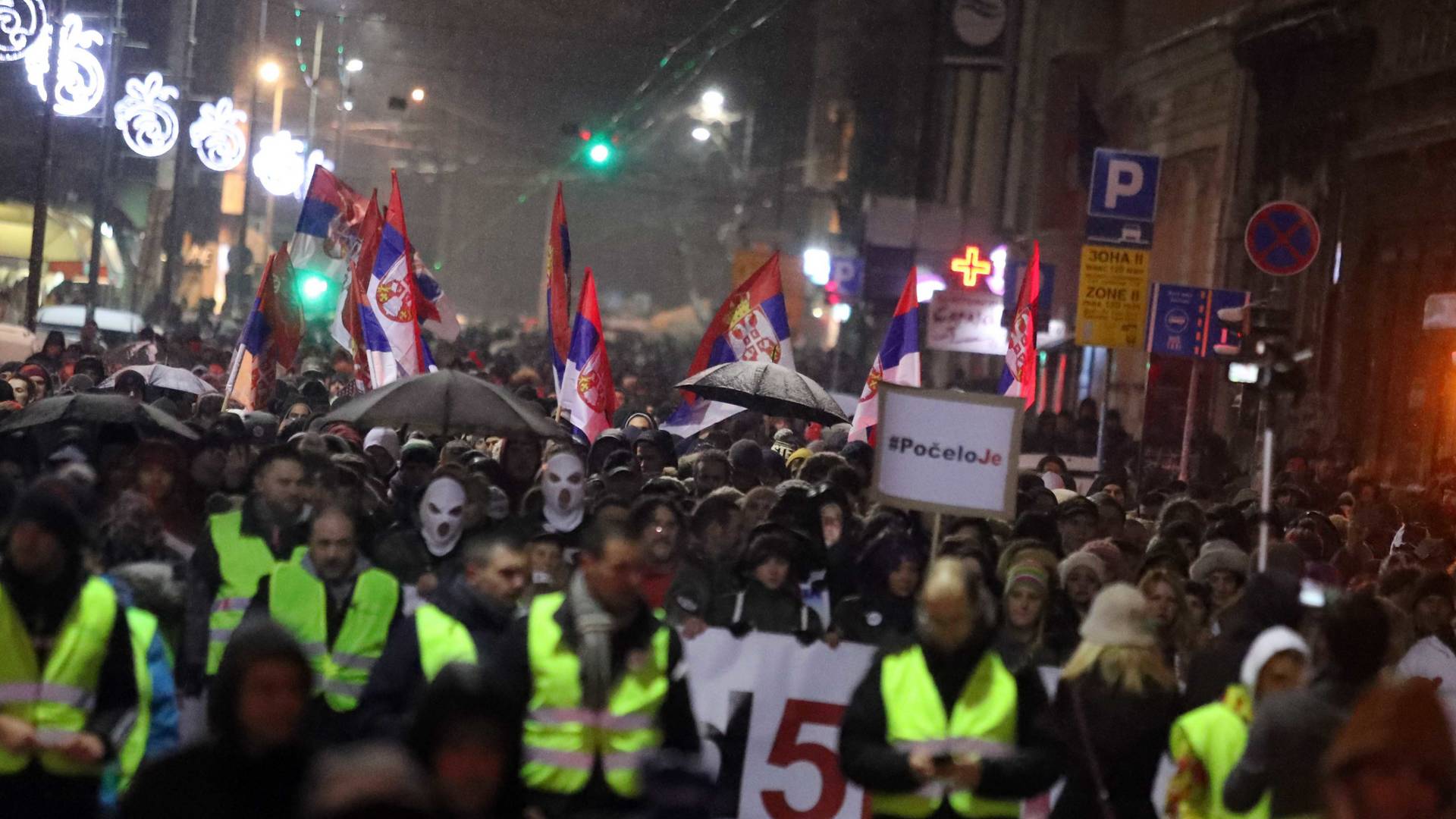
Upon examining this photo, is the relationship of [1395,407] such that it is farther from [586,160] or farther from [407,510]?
[407,510]

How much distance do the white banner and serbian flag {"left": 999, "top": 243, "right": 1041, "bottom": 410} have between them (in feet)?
20.0

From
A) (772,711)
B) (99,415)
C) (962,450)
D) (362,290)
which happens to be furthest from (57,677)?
(362,290)

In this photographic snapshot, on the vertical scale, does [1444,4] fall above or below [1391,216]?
above

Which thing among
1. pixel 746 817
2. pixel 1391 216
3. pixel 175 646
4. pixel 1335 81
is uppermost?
pixel 1335 81

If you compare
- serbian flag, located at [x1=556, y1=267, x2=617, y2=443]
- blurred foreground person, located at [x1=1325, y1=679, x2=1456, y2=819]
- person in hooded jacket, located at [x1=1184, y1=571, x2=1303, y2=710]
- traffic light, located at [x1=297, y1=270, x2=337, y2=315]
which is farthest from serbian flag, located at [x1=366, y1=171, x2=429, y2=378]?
traffic light, located at [x1=297, y1=270, x2=337, y2=315]

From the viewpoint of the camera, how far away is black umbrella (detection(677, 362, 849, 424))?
14391 mm

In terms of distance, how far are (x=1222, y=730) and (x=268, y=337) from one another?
11.5 meters

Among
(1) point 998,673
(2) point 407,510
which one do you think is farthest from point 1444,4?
(1) point 998,673

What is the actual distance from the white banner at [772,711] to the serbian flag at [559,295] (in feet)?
22.5

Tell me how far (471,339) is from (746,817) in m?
38.8

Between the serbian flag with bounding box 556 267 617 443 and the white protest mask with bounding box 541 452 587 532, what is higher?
the serbian flag with bounding box 556 267 617 443

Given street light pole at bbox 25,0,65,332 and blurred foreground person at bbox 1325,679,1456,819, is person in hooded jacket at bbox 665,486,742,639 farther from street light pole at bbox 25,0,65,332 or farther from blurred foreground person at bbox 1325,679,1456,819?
street light pole at bbox 25,0,65,332

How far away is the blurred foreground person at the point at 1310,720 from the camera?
528cm

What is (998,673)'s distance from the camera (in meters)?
5.82
